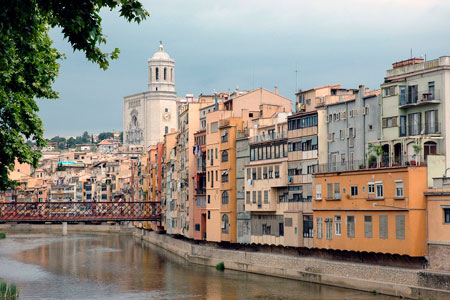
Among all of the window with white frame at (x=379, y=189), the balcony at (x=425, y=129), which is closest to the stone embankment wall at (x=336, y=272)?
the window with white frame at (x=379, y=189)

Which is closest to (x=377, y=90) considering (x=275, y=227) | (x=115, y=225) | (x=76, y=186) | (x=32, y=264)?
(x=275, y=227)

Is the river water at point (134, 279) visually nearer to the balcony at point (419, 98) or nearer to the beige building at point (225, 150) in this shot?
the beige building at point (225, 150)

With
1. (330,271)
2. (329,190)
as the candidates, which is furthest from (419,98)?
(330,271)

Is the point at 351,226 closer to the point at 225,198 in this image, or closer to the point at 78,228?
the point at 225,198

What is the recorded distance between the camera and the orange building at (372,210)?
4294cm

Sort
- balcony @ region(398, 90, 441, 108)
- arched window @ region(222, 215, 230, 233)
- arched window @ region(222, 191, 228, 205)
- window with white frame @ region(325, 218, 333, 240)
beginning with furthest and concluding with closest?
arched window @ region(222, 191, 228, 205) → arched window @ region(222, 215, 230, 233) → window with white frame @ region(325, 218, 333, 240) → balcony @ region(398, 90, 441, 108)

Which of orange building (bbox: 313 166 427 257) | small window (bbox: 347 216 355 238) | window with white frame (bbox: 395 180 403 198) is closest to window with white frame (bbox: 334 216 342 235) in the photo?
orange building (bbox: 313 166 427 257)

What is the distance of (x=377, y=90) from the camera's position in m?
53.4

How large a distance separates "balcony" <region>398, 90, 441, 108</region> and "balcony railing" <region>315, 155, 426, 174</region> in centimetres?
324

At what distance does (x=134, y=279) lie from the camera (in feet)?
194

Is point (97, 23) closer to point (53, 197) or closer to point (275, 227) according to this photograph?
point (275, 227)

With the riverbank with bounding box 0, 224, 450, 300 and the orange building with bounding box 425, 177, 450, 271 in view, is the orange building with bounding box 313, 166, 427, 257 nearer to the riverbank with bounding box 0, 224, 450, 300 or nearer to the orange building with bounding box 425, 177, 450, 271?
the orange building with bounding box 425, 177, 450, 271

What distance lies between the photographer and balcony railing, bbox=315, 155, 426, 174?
44781 millimetres

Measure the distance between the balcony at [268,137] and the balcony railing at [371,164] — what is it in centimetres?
539
